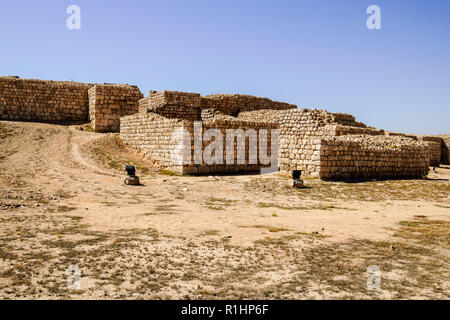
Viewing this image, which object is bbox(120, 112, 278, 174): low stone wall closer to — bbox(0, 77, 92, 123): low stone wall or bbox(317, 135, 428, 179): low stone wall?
bbox(317, 135, 428, 179): low stone wall

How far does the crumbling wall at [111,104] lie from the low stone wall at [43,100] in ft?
6.91

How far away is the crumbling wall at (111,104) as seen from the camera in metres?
23.3

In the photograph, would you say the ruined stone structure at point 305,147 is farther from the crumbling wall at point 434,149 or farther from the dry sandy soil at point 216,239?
the crumbling wall at point 434,149

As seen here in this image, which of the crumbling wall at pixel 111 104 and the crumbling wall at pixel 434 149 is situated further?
the crumbling wall at pixel 434 149

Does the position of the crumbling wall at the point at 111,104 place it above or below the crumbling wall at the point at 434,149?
above

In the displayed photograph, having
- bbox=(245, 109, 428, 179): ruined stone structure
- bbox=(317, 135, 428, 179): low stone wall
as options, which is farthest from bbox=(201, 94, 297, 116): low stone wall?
bbox=(317, 135, 428, 179): low stone wall

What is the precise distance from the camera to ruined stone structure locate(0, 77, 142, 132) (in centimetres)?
2353

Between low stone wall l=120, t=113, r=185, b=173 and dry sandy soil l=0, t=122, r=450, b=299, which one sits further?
low stone wall l=120, t=113, r=185, b=173

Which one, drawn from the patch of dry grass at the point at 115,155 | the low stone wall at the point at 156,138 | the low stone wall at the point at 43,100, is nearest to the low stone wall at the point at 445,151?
the low stone wall at the point at 156,138

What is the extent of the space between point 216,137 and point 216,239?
11.5 m

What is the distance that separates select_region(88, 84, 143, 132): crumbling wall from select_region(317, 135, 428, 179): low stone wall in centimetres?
1416

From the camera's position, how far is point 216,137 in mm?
17297

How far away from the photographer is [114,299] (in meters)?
3.56

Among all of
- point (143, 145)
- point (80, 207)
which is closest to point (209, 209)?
point (80, 207)
